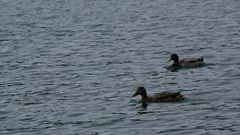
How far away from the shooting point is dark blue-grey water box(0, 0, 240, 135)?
29828 millimetres

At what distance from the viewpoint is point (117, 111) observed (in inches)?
1247

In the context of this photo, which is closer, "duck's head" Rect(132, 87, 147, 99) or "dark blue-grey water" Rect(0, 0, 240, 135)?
"dark blue-grey water" Rect(0, 0, 240, 135)

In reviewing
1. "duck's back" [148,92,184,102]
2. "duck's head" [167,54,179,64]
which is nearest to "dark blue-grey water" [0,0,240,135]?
"duck's back" [148,92,184,102]

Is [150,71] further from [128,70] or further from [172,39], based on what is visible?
[172,39]

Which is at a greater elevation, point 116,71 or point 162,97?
point 116,71

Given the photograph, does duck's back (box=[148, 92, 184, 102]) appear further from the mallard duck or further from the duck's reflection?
the duck's reflection

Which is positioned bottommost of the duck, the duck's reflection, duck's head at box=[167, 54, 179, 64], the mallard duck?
the duck's reflection

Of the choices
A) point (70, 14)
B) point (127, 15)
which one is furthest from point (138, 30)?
point (70, 14)

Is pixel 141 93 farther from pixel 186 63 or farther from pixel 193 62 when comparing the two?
pixel 186 63

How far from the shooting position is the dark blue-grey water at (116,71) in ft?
97.9

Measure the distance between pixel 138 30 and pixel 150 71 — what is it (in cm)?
1697

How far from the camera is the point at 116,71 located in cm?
4056

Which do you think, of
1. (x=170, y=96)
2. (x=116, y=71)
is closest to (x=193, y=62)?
(x=116, y=71)

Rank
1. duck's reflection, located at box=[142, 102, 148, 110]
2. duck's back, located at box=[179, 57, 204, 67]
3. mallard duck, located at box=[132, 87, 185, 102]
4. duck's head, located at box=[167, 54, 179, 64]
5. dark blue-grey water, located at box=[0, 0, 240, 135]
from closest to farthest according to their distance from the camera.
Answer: dark blue-grey water, located at box=[0, 0, 240, 135], mallard duck, located at box=[132, 87, 185, 102], duck's reflection, located at box=[142, 102, 148, 110], duck's back, located at box=[179, 57, 204, 67], duck's head, located at box=[167, 54, 179, 64]
